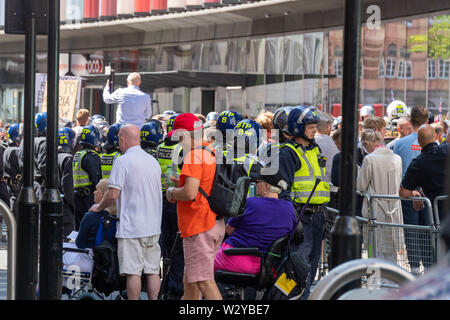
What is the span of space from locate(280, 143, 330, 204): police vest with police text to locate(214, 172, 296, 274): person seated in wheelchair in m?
0.59

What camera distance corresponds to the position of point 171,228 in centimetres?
1031

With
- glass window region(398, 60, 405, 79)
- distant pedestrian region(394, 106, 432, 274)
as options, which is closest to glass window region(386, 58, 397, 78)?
glass window region(398, 60, 405, 79)

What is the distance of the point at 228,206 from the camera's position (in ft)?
24.8

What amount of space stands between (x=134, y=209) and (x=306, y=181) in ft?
5.36

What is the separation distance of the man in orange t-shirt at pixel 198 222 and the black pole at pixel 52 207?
1011mm

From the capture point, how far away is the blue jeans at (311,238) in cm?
860

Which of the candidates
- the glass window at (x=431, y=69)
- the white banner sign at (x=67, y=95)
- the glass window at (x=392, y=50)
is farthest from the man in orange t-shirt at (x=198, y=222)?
the glass window at (x=431, y=69)

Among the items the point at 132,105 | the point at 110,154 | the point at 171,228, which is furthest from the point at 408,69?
the point at 171,228

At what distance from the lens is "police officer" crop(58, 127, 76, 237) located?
11.9m

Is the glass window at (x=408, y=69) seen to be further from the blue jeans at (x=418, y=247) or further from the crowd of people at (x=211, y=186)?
the blue jeans at (x=418, y=247)
